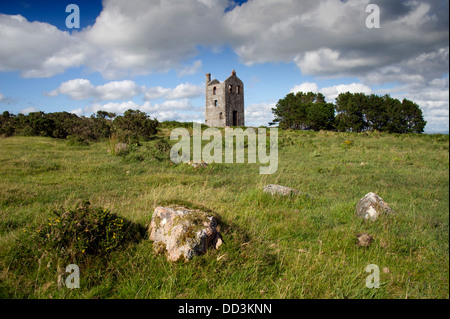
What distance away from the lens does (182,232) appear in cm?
328

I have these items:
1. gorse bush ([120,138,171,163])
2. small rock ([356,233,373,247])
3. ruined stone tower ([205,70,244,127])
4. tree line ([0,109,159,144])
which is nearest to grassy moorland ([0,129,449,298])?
small rock ([356,233,373,247])

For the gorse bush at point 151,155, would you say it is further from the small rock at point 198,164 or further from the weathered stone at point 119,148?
the small rock at point 198,164

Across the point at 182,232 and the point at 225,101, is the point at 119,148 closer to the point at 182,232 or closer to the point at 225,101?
the point at 182,232

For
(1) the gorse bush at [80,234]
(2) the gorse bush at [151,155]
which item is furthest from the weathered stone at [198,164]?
(1) the gorse bush at [80,234]

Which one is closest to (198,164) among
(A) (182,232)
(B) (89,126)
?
(A) (182,232)

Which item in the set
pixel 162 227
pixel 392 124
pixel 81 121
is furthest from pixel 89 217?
pixel 392 124

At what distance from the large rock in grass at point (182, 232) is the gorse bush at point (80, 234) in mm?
419

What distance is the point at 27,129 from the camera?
21438 mm

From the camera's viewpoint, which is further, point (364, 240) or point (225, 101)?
point (225, 101)

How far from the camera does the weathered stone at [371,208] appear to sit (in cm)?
483

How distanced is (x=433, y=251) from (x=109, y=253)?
4.45m

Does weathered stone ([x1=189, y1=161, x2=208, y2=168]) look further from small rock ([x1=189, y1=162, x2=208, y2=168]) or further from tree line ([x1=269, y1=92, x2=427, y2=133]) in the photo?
tree line ([x1=269, y1=92, x2=427, y2=133])

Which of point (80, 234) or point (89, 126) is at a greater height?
point (89, 126)

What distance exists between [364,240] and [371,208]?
3.92 feet
